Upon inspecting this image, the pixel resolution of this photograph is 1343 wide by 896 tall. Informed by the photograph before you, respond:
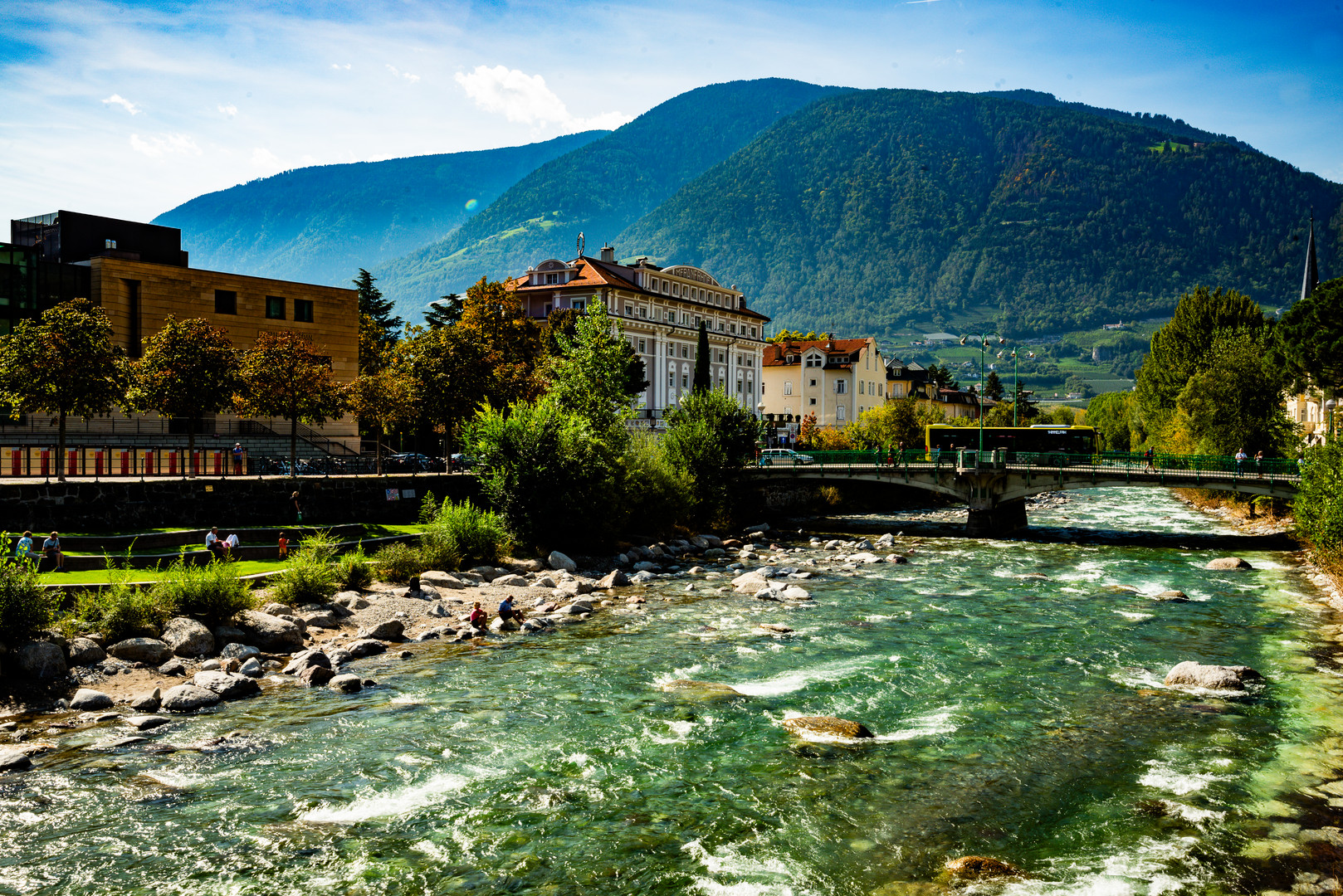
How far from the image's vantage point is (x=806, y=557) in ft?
155

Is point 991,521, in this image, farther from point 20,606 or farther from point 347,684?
point 20,606

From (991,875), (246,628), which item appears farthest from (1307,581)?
(246,628)

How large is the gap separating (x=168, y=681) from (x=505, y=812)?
1181cm

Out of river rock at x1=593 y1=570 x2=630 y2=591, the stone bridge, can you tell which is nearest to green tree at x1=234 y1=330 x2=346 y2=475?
river rock at x1=593 y1=570 x2=630 y2=591

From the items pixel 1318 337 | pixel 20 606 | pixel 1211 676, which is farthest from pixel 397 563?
pixel 1318 337

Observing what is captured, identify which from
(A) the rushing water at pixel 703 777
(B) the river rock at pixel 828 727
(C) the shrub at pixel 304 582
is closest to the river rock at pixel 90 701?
(A) the rushing water at pixel 703 777

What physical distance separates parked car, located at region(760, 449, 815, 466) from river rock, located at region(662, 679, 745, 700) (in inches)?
1666

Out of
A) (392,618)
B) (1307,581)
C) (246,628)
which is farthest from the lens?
(1307,581)

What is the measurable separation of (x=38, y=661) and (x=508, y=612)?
43.2 feet

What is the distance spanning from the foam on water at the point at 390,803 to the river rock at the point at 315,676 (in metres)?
7.45

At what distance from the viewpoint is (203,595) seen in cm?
2570

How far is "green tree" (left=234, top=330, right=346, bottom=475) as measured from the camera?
44.6m

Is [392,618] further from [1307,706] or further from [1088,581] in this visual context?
[1088,581]

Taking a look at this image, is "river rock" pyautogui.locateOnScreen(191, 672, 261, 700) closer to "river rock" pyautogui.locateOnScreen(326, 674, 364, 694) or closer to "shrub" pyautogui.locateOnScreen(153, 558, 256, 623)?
"river rock" pyautogui.locateOnScreen(326, 674, 364, 694)
